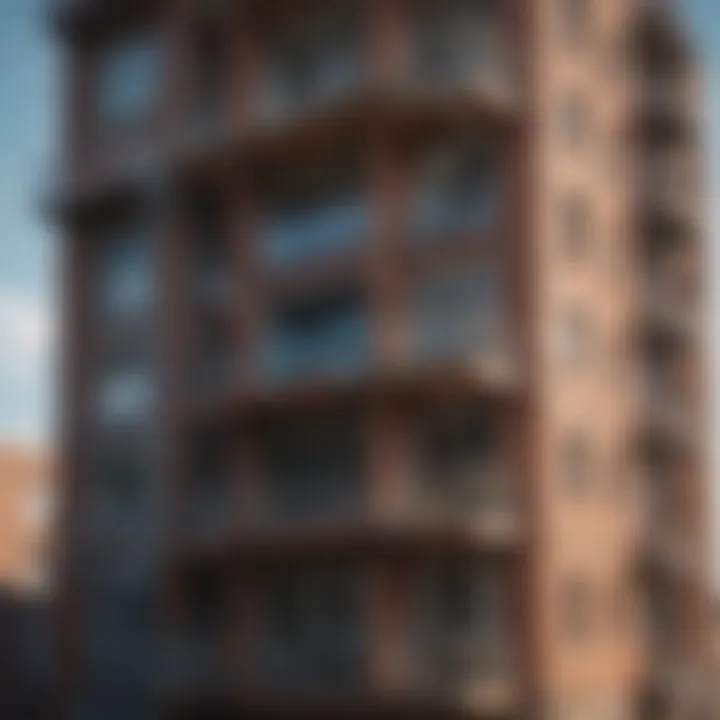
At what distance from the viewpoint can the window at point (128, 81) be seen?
8.04m

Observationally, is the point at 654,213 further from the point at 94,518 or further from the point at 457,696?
the point at 94,518

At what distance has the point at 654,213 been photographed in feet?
29.3

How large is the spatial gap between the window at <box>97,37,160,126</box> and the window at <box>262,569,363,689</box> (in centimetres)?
343

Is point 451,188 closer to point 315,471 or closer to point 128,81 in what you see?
point 315,471

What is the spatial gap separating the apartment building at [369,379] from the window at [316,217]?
0.02 m

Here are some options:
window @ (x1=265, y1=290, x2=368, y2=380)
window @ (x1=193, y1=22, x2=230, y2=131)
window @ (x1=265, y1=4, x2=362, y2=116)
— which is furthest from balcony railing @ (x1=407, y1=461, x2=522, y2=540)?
window @ (x1=193, y1=22, x2=230, y2=131)

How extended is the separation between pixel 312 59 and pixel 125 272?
7.29ft

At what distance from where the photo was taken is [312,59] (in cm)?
884

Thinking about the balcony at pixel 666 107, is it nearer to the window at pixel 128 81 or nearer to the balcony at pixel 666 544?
the balcony at pixel 666 544

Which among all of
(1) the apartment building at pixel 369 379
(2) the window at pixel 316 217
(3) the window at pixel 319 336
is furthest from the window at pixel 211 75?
(3) the window at pixel 319 336

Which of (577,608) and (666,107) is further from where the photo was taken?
(666,107)

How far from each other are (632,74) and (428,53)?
5.90 ft

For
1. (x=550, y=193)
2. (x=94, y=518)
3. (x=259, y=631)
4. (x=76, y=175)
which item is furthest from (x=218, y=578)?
(x=550, y=193)

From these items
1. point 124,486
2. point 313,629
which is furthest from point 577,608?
point 124,486
